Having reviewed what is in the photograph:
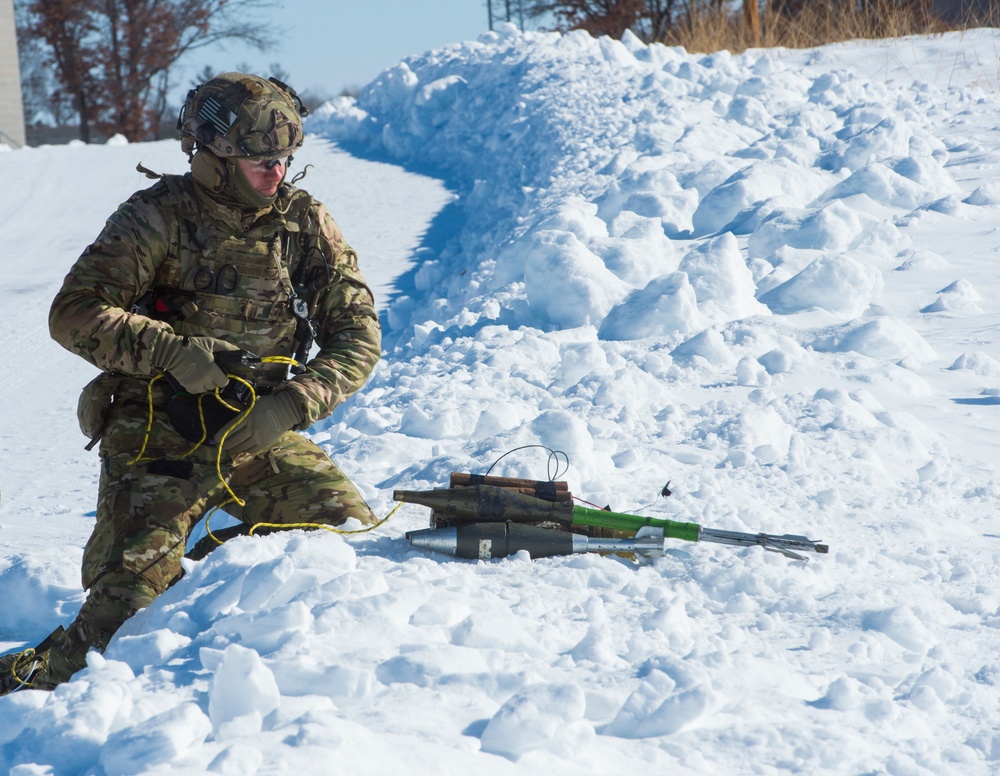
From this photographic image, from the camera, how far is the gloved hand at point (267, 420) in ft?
10.5

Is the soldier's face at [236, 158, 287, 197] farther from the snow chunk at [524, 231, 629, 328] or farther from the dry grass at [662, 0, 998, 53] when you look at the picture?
the dry grass at [662, 0, 998, 53]

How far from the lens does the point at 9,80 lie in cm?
2492

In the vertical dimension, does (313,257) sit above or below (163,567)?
above

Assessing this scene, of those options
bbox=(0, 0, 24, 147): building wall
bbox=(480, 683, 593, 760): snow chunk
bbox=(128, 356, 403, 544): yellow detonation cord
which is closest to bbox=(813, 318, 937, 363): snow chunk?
bbox=(128, 356, 403, 544): yellow detonation cord

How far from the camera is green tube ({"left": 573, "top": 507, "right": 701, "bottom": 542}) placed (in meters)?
2.99

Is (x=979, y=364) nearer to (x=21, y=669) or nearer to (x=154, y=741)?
(x=21, y=669)

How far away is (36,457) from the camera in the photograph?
5.45 meters

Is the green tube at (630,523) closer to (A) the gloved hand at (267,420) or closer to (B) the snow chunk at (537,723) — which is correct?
(A) the gloved hand at (267,420)

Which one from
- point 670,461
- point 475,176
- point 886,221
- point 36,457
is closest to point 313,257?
point 670,461

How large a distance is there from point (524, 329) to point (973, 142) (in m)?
4.13

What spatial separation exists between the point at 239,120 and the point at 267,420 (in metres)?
0.83

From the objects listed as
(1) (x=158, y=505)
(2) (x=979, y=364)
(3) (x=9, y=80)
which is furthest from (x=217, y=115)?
(3) (x=9, y=80)

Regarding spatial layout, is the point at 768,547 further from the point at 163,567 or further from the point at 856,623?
the point at 163,567

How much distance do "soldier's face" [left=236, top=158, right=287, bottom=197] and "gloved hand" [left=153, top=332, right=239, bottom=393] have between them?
0.48 m
